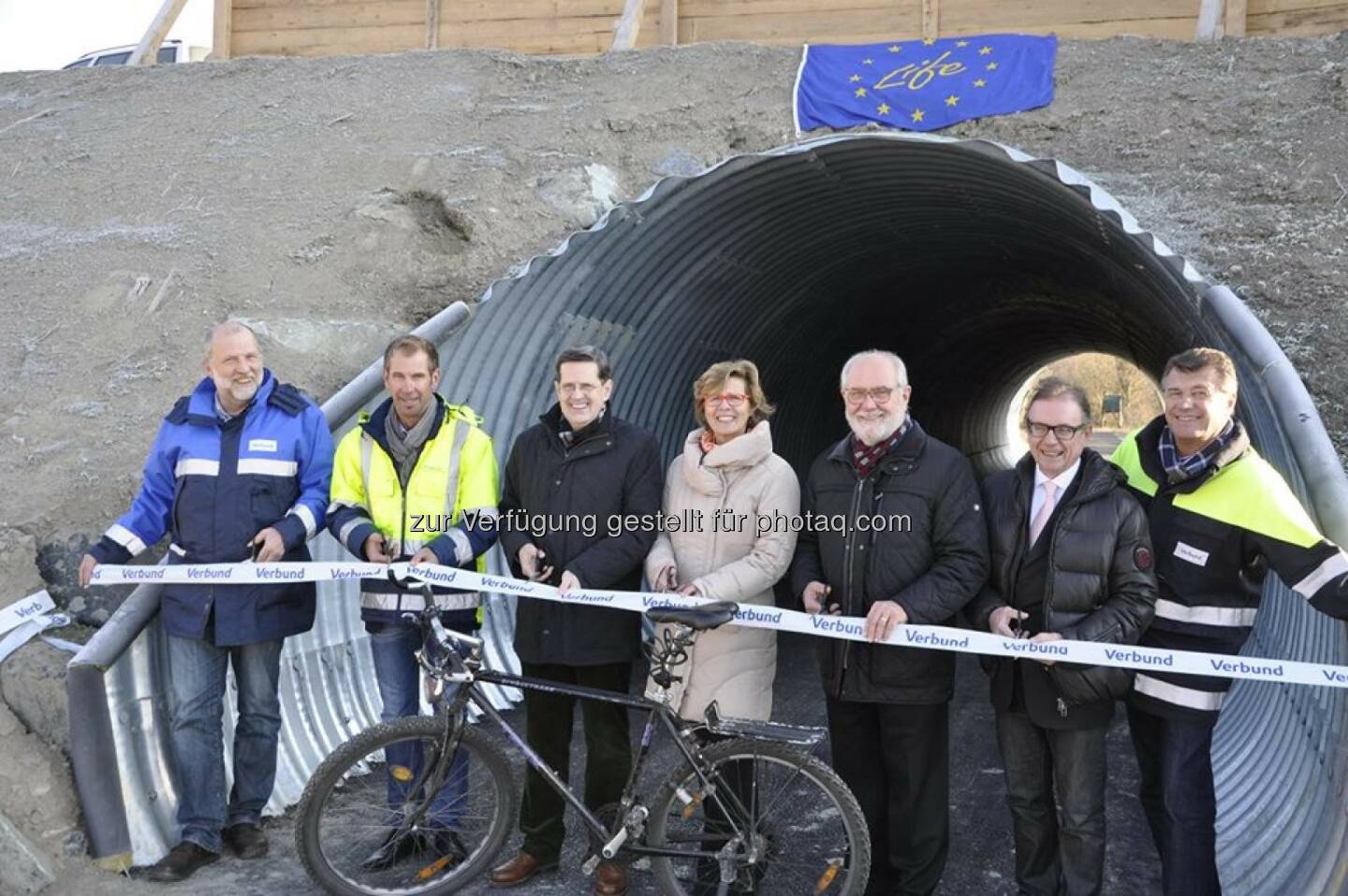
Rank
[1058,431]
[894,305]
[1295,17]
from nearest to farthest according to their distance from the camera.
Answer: [1058,431], [1295,17], [894,305]

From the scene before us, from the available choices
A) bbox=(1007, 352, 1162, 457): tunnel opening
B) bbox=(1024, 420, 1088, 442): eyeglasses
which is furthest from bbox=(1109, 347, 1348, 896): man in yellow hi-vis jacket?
bbox=(1007, 352, 1162, 457): tunnel opening

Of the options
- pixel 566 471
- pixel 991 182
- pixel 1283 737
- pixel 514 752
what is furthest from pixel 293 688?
pixel 991 182

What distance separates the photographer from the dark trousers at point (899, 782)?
12.8ft

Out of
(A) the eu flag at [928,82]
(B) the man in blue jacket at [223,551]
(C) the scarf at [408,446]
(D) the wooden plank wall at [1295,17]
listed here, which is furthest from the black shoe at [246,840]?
(D) the wooden plank wall at [1295,17]

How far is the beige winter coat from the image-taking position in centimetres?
404

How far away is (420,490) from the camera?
4.41 meters

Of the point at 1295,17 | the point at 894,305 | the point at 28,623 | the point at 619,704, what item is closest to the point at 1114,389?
the point at 894,305

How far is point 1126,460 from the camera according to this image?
13.1 ft

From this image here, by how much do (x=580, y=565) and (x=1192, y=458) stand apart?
6.63ft

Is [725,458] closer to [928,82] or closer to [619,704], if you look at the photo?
[619,704]

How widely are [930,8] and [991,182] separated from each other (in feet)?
13.4

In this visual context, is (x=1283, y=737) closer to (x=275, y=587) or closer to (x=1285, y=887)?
(x=1285, y=887)

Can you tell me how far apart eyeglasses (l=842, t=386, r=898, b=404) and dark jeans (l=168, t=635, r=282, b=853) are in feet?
7.88

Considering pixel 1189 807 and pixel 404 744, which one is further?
pixel 404 744
